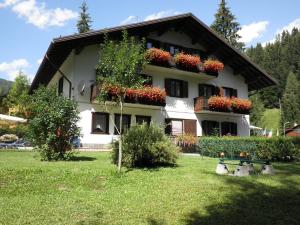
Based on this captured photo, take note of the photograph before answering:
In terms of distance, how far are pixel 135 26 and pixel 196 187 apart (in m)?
15.0

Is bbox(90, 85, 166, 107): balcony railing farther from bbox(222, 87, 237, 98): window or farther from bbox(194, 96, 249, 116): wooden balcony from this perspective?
bbox(222, 87, 237, 98): window

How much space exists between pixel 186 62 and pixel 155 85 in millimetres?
2768

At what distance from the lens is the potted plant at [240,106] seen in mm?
26022

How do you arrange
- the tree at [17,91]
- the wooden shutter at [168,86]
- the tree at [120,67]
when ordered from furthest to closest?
the tree at [17,91]
the wooden shutter at [168,86]
the tree at [120,67]

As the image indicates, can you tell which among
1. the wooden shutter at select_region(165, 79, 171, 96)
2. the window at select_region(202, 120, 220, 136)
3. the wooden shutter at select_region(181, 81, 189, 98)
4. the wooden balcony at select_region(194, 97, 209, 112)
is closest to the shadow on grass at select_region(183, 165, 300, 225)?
the wooden balcony at select_region(194, 97, 209, 112)

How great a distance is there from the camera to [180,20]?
24.7 m

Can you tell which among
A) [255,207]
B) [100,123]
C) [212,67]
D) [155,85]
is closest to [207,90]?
[212,67]

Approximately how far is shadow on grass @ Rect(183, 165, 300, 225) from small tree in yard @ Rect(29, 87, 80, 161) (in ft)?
24.4

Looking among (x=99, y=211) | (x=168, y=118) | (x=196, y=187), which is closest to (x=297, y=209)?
(x=196, y=187)

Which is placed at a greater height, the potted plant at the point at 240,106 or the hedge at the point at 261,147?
the potted plant at the point at 240,106

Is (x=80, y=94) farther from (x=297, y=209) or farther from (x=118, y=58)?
(x=297, y=209)

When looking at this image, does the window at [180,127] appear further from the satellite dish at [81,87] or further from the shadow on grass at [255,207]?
the shadow on grass at [255,207]

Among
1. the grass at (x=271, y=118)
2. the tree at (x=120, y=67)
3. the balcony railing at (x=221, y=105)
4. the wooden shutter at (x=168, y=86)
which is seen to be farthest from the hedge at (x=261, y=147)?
the grass at (x=271, y=118)

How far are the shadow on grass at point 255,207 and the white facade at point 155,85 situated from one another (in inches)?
393
